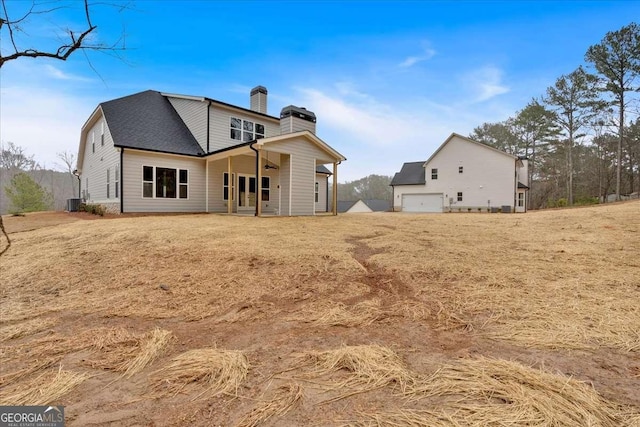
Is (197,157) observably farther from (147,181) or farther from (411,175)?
(411,175)

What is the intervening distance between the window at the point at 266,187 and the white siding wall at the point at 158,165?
3.12 m

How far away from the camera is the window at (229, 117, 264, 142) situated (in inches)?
632

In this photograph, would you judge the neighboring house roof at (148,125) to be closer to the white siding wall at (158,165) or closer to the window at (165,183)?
the white siding wall at (158,165)

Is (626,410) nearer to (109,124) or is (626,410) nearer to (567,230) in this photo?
(567,230)

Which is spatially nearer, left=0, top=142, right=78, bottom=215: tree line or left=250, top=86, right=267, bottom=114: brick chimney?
left=250, top=86, right=267, bottom=114: brick chimney

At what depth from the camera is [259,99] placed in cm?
1802

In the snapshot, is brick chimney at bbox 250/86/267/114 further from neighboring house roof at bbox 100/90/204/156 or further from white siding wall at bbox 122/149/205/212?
white siding wall at bbox 122/149/205/212

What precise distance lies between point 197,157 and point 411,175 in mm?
20940

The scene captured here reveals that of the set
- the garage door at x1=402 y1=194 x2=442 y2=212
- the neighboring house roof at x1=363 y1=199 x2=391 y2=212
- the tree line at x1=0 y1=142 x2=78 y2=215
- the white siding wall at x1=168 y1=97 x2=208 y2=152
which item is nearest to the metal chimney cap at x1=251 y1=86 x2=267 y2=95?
the white siding wall at x1=168 y1=97 x2=208 y2=152

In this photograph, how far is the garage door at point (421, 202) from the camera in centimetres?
2603

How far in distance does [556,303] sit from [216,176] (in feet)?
47.2

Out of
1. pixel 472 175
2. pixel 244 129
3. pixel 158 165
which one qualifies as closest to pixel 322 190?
pixel 244 129

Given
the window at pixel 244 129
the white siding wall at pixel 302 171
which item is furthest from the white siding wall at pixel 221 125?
the white siding wall at pixel 302 171

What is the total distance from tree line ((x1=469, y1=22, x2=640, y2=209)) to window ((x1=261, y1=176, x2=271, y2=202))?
26.0m
